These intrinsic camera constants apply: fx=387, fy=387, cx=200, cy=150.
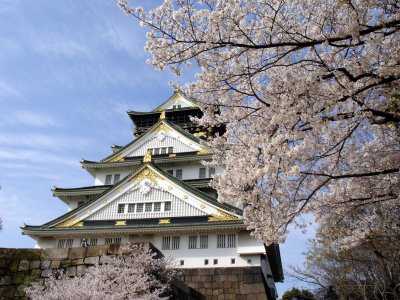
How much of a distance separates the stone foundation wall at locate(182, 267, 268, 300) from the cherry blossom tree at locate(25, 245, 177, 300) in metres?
8.54

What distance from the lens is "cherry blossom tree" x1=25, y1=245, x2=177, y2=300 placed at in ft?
25.2

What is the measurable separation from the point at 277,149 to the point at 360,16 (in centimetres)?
266

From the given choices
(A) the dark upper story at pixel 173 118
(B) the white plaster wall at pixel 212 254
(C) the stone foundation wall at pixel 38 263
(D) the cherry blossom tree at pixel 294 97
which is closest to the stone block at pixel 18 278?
(C) the stone foundation wall at pixel 38 263

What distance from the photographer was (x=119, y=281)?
832 cm

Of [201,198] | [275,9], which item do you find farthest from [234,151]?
[201,198]

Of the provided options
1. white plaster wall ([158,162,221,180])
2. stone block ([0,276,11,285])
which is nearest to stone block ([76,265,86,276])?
stone block ([0,276,11,285])

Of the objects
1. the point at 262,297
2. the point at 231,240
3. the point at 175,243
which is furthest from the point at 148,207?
the point at 262,297

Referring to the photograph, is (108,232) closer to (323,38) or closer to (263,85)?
(263,85)

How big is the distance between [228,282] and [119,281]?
34.5ft

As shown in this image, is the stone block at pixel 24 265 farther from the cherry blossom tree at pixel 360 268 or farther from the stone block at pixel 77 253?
the cherry blossom tree at pixel 360 268

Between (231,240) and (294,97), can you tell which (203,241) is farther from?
(294,97)

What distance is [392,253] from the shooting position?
1443cm

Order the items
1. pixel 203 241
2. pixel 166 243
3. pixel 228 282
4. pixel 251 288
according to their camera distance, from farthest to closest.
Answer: pixel 166 243 → pixel 203 241 → pixel 228 282 → pixel 251 288

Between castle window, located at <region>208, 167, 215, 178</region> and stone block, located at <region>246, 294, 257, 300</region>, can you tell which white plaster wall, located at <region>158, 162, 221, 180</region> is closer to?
castle window, located at <region>208, 167, 215, 178</region>
